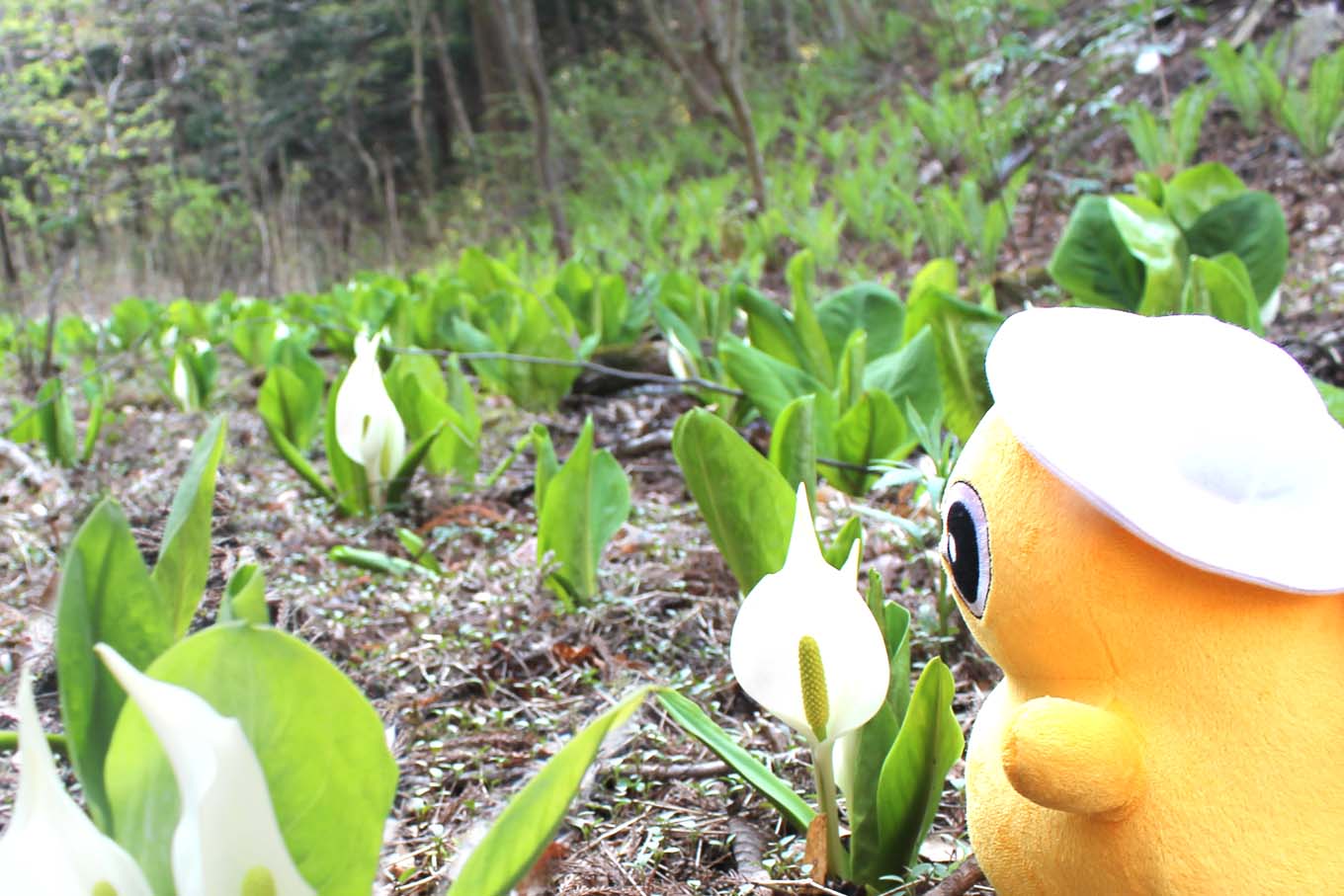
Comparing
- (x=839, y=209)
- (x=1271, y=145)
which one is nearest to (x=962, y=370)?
(x=1271, y=145)

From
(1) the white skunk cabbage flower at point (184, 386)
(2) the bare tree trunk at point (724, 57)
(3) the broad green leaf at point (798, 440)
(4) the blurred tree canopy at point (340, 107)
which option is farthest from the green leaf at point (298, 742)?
(4) the blurred tree canopy at point (340, 107)

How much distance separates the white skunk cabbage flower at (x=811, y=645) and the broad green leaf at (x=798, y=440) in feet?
1.52

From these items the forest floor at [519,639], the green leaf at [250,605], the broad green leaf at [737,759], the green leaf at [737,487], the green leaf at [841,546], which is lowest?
the forest floor at [519,639]

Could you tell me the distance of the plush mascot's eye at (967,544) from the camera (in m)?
0.64

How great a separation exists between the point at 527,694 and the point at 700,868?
419 millimetres

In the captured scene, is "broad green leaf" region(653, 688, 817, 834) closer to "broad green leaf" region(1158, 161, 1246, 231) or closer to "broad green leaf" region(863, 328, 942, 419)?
"broad green leaf" region(863, 328, 942, 419)

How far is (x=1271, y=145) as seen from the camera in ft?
13.0

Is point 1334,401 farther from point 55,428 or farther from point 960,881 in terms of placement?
point 55,428

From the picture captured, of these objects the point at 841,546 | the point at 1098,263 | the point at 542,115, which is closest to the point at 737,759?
the point at 841,546

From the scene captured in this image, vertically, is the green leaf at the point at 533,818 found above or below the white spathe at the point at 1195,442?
below

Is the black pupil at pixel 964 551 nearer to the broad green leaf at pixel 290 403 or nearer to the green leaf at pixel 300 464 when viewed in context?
the green leaf at pixel 300 464

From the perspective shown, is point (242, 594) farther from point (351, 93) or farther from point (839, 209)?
point (351, 93)

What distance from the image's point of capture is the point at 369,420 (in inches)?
68.4

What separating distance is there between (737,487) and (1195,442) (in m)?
0.50
